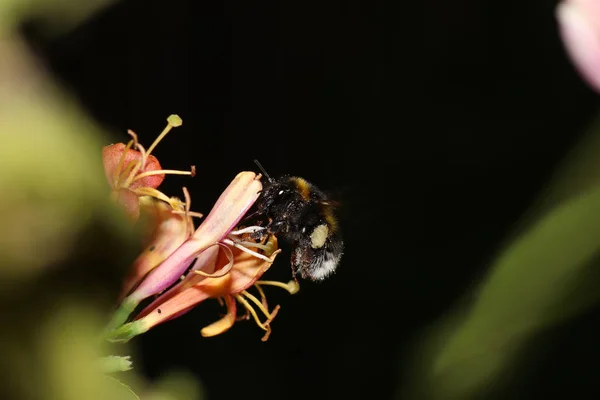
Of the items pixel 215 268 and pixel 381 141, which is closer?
pixel 215 268

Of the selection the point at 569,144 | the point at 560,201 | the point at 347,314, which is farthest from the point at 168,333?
the point at 569,144

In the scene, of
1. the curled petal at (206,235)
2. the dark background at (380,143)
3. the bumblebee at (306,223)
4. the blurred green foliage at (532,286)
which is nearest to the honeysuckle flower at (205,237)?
the curled petal at (206,235)

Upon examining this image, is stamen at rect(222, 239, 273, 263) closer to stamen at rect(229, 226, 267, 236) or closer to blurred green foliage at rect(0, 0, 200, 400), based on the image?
stamen at rect(229, 226, 267, 236)

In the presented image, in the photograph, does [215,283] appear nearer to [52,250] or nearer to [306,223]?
[306,223]

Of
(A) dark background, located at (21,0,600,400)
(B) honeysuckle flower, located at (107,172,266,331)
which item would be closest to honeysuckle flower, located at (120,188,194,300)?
(B) honeysuckle flower, located at (107,172,266,331)

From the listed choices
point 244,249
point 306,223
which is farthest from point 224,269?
point 306,223

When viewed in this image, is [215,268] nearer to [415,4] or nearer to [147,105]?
[147,105]
